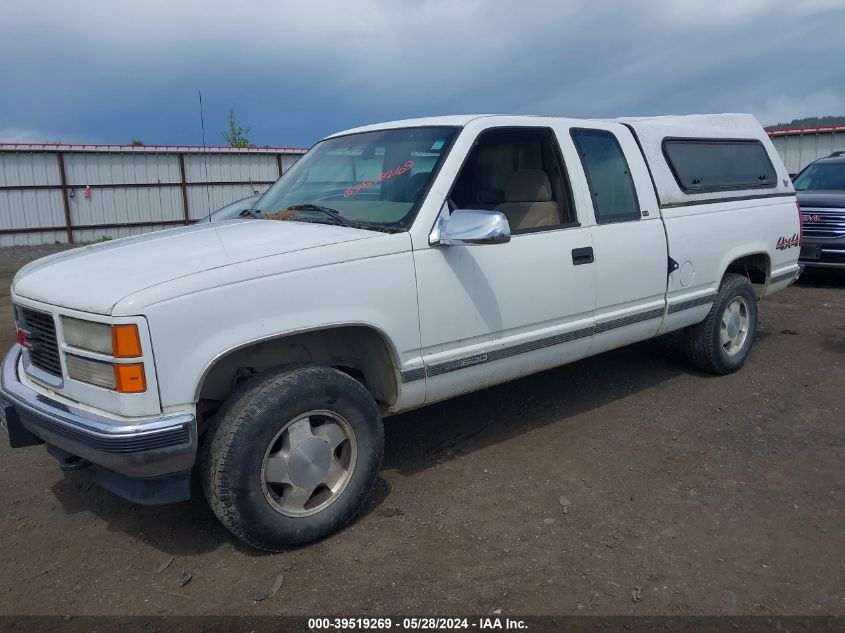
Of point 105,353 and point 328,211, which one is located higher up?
point 328,211

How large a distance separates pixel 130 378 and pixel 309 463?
0.88m

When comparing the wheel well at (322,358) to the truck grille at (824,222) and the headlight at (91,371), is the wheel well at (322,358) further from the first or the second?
the truck grille at (824,222)

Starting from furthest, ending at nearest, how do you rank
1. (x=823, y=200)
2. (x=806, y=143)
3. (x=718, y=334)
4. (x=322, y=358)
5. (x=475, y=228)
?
(x=806, y=143), (x=823, y=200), (x=718, y=334), (x=322, y=358), (x=475, y=228)

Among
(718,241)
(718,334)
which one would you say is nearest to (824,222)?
(718,334)

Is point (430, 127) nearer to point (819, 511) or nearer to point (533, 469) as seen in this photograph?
point (533, 469)

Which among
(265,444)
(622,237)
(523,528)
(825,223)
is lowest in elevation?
(523,528)

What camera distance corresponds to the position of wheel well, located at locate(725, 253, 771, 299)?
5694mm

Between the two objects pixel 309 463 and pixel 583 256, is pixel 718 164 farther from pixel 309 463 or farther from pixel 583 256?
pixel 309 463

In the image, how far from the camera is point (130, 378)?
8.97ft

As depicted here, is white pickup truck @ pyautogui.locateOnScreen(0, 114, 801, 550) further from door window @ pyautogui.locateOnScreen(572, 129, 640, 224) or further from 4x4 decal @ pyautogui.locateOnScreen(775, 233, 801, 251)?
4x4 decal @ pyautogui.locateOnScreen(775, 233, 801, 251)

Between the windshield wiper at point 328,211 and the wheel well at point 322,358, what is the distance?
549 millimetres

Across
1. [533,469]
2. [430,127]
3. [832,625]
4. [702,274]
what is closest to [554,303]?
[533,469]

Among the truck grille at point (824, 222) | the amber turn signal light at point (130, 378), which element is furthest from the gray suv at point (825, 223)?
the amber turn signal light at point (130, 378)

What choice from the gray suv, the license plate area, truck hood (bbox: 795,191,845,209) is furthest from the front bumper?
truck hood (bbox: 795,191,845,209)
